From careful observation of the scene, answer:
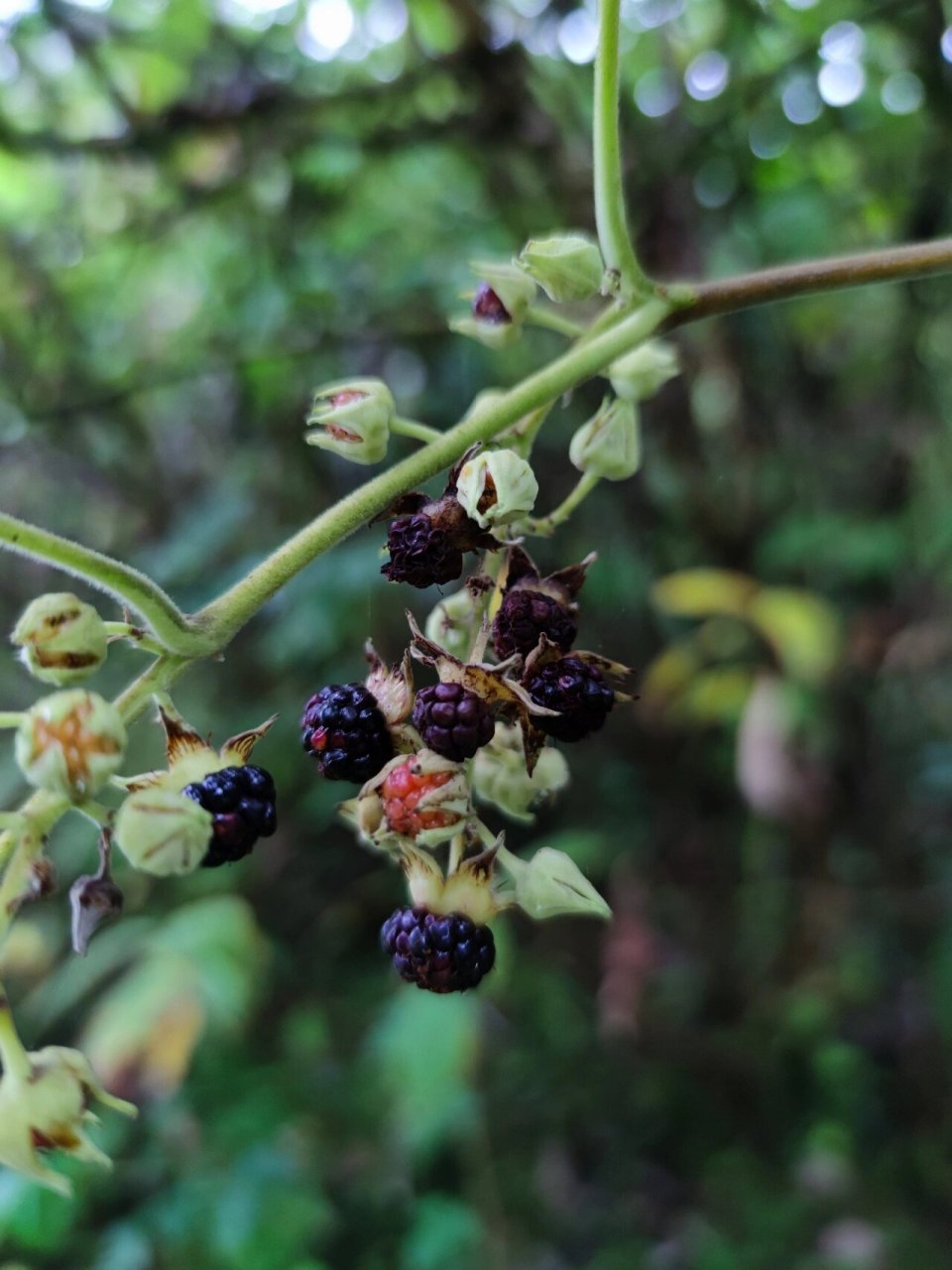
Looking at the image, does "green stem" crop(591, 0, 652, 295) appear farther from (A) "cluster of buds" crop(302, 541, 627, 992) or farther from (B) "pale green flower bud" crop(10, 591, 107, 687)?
(B) "pale green flower bud" crop(10, 591, 107, 687)

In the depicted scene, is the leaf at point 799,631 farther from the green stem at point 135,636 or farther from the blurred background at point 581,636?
the green stem at point 135,636

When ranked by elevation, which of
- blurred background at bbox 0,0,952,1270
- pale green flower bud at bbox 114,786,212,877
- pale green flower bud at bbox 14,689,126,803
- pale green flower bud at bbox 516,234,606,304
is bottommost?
blurred background at bbox 0,0,952,1270

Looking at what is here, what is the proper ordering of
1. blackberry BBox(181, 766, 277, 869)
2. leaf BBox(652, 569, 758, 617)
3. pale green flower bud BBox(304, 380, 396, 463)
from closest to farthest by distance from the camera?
blackberry BBox(181, 766, 277, 869) < pale green flower bud BBox(304, 380, 396, 463) < leaf BBox(652, 569, 758, 617)

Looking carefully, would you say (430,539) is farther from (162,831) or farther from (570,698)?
(162,831)

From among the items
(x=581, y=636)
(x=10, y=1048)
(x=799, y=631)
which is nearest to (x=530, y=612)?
(x=10, y=1048)

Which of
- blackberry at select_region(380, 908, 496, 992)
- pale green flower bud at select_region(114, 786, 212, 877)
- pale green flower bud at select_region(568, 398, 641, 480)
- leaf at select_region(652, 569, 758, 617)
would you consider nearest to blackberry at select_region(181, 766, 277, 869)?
pale green flower bud at select_region(114, 786, 212, 877)

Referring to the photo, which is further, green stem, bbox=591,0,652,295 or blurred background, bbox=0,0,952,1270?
blurred background, bbox=0,0,952,1270

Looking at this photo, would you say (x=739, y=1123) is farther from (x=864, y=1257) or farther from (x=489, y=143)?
(x=489, y=143)
